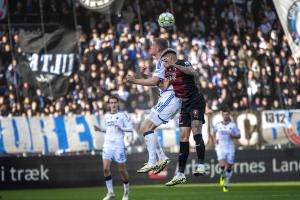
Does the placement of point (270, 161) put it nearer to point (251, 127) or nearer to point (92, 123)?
point (251, 127)

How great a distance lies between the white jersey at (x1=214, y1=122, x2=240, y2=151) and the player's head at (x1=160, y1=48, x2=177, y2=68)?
12290mm

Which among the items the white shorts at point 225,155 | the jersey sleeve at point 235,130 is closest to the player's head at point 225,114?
the jersey sleeve at point 235,130

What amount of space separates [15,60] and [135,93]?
4570mm

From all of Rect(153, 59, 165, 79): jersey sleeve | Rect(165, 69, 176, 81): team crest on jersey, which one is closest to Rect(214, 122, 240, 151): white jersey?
Rect(165, 69, 176, 81): team crest on jersey

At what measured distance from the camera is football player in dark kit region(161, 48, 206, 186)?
15.9 metres

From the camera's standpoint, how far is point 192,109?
16.4m

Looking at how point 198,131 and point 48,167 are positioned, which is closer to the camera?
point 198,131

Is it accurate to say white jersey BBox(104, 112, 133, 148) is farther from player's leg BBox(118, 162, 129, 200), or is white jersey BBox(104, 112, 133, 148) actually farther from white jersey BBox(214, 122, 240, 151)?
white jersey BBox(214, 122, 240, 151)

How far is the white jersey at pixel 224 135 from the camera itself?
27.9 m

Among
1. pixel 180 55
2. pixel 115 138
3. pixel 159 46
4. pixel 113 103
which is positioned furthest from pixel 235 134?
pixel 159 46

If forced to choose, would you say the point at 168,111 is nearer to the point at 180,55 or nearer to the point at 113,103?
the point at 113,103

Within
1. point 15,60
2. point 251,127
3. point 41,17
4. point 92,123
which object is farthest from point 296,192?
point 41,17

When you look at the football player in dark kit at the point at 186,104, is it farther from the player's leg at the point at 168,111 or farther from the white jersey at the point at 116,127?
the white jersey at the point at 116,127

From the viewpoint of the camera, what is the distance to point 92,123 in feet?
96.1
